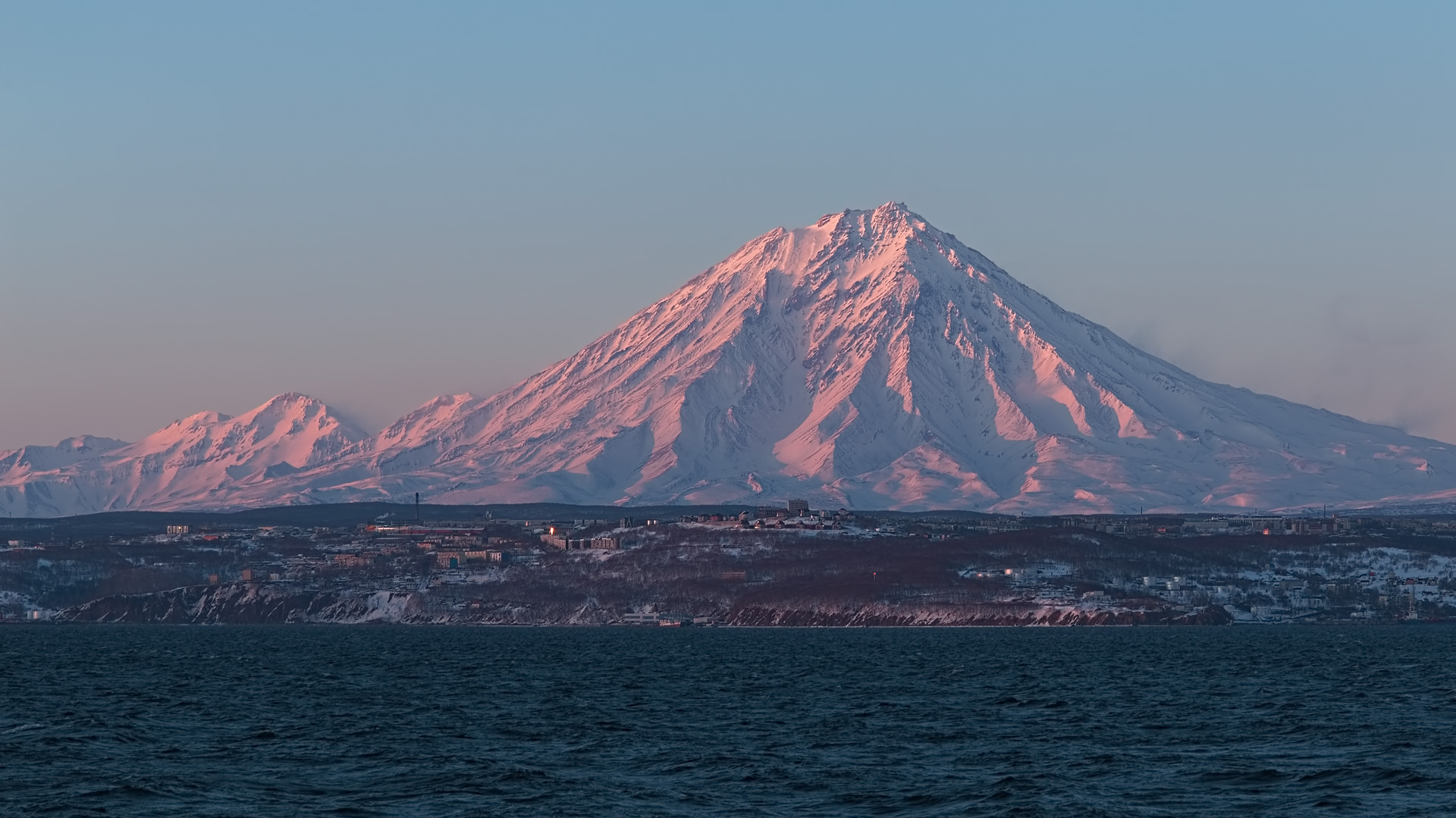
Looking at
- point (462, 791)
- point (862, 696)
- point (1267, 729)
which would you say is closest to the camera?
point (462, 791)

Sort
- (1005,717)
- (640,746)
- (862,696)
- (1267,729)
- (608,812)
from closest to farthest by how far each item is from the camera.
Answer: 1. (608,812)
2. (640,746)
3. (1267,729)
4. (1005,717)
5. (862,696)

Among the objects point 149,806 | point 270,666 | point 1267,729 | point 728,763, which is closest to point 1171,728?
point 1267,729

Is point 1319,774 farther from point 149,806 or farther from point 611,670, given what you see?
point 611,670

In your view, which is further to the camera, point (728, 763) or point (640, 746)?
point (640, 746)

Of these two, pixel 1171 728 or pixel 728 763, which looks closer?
pixel 728 763

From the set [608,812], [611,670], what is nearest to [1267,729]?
[608,812]

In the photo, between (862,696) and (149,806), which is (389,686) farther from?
(149,806)
